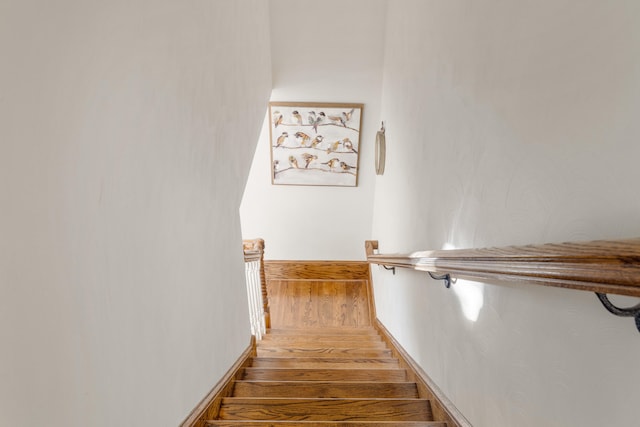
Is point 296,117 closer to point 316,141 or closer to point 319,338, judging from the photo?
point 316,141

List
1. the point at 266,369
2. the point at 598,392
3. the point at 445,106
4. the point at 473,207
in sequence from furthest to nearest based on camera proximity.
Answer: the point at 266,369 < the point at 445,106 < the point at 473,207 < the point at 598,392

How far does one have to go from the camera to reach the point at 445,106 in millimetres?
2223

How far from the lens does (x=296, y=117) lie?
5.33 meters

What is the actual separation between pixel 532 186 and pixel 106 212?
1086mm

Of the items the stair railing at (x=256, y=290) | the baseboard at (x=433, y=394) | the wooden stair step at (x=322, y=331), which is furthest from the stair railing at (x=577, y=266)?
the wooden stair step at (x=322, y=331)

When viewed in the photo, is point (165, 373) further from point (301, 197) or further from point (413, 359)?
point (301, 197)

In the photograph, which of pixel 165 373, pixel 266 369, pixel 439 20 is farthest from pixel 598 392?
pixel 266 369

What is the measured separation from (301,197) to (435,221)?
376cm

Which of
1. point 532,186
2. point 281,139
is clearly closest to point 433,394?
point 532,186

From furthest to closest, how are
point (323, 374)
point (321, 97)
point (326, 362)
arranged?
point (321, 97) → point (326, 362) → point (323, 374)

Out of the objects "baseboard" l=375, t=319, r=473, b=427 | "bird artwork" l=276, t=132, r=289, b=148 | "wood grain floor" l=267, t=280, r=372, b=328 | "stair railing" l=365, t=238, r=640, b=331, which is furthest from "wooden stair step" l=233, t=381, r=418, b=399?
"bird artwork" l=276, t=132, r=289, b=148

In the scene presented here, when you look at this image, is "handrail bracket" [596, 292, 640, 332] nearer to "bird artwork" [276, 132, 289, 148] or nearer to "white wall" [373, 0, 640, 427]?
"white wall" [373, 0, 640, 427]

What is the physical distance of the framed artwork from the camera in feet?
17.3

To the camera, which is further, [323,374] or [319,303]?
[319,303]
